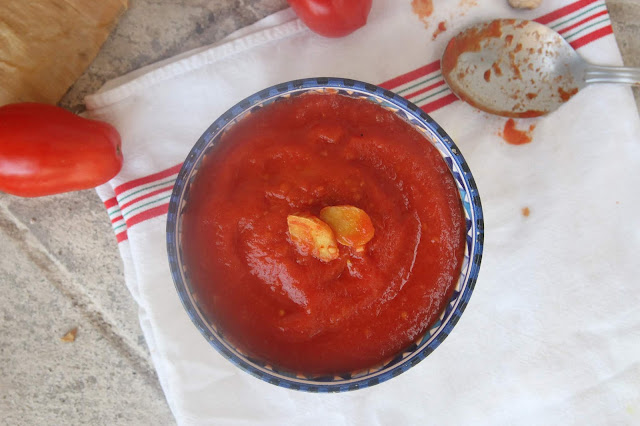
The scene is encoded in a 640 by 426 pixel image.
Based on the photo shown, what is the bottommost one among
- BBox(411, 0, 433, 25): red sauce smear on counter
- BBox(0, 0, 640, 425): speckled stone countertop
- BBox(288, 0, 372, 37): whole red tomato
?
BBox(0, 0, 640, 425): speckled stone countertop

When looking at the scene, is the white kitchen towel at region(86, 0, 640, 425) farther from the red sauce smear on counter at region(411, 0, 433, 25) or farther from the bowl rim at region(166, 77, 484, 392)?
the bowl rim at region(166, 77, 484, 392)

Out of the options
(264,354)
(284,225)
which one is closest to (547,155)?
(284,225)

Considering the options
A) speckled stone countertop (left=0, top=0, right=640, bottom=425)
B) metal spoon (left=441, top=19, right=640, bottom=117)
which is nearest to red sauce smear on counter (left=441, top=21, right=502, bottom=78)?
metal spoon (left=441, top=19, right=640, bottom=117)

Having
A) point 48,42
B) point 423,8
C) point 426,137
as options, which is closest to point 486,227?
point 426,137

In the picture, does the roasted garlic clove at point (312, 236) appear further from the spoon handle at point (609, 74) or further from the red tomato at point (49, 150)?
the spoon handle at point (609, 74)

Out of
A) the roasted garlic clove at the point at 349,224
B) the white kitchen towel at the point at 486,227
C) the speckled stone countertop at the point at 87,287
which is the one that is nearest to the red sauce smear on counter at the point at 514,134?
the white kitchen towel at the point at 486,227
